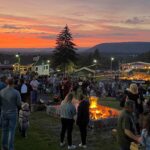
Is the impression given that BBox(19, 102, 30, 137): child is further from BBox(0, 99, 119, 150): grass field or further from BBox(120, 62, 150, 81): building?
BBox(120, 62, 150, 81): building

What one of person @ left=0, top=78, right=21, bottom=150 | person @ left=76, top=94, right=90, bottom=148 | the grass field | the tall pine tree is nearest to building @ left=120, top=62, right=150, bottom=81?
the tall pine tree

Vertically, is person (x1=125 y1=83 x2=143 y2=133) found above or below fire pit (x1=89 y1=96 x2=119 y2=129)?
above

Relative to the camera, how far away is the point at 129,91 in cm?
1145

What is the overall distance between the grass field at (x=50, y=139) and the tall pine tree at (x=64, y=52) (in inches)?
2509

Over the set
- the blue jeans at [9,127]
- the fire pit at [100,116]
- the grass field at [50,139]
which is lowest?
the grass field at [50,139]

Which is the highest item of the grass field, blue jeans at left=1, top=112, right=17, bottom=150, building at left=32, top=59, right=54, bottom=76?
building at left=32, top=59, right=54, bottom=76

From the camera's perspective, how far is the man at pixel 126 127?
24.1 feet

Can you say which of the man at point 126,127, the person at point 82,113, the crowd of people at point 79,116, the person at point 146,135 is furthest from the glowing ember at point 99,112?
the person at point 146,135

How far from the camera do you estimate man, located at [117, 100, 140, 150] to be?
24.1 ft

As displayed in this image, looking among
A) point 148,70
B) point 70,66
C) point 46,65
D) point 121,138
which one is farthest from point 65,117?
point 46,65

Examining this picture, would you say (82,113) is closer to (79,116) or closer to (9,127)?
(79,116)

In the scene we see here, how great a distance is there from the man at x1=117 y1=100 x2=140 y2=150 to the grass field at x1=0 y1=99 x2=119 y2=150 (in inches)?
177

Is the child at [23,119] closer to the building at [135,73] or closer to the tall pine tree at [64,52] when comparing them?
the building at [135,73]

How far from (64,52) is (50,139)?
224 feet
